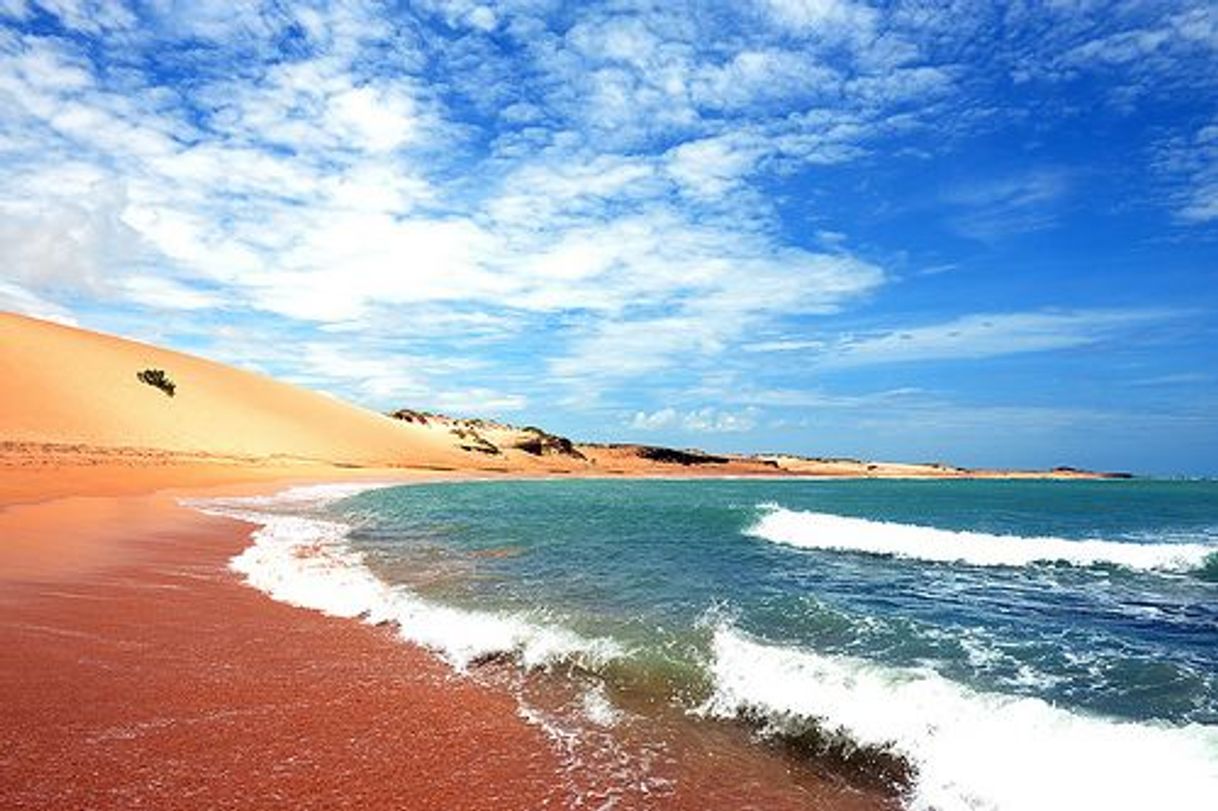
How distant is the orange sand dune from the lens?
45750mm

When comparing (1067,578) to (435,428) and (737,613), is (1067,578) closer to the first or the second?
(737,613)

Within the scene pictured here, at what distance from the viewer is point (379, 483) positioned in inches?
2012

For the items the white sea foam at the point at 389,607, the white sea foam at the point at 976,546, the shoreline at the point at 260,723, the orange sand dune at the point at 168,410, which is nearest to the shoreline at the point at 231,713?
the shoreline at the point at 260,723

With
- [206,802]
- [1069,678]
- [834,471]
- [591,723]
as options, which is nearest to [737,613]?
[1069,678]

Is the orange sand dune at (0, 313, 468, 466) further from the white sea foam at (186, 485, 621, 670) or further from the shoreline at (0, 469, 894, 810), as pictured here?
the shoreline at (0, 469, 894, 810)

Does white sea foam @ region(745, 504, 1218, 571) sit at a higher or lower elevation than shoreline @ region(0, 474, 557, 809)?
higher

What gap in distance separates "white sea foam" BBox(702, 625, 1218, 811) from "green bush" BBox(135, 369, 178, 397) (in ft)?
201

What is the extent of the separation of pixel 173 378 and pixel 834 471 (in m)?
99.6

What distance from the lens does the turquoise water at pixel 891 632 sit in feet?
22.8

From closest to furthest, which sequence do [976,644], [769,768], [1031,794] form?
1. [1031,794]
2. [769,768]
3. [976,644]

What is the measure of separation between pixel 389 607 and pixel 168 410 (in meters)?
52.0

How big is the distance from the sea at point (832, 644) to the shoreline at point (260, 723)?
1.22 feet

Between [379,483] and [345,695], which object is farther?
[379,483]

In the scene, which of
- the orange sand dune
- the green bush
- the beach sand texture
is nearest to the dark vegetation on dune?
the orange sand dune
